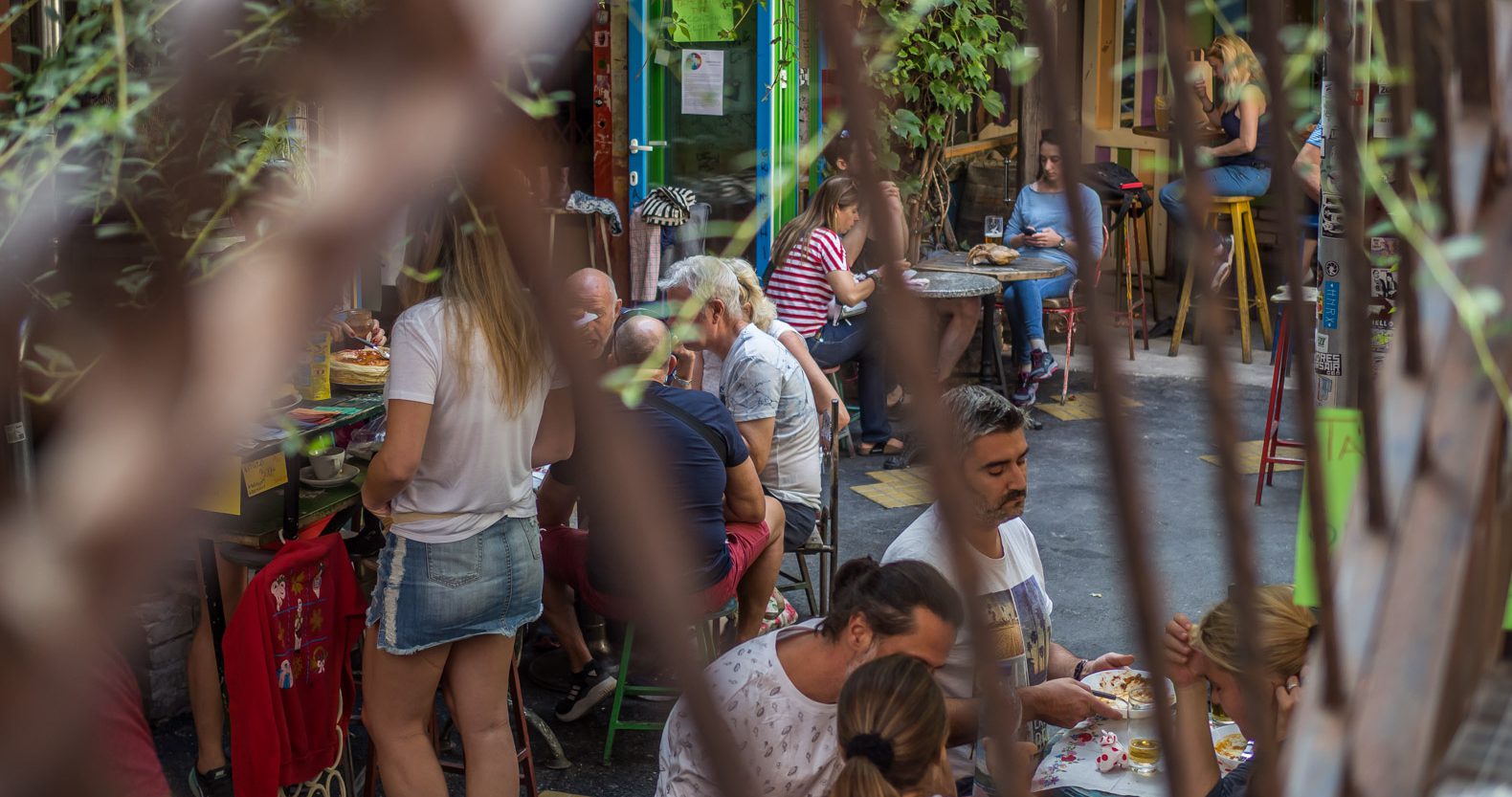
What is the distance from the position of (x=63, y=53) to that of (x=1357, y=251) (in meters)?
2.55

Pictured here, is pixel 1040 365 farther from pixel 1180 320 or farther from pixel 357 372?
pixel 357 372

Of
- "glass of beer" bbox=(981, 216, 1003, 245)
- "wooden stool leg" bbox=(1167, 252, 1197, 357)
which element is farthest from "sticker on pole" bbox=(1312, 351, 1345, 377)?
"wooden stool leg" bbox=(1167, 252, 1197, 357)

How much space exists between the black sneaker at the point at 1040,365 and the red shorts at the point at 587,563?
4492 mm

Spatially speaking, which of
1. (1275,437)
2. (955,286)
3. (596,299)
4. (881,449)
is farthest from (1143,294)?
(596,299)

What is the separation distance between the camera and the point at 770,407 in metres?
5.00

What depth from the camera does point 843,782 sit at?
96.0 inches

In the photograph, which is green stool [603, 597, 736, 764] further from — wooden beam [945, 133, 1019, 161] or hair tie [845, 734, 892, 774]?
wooden beam [945, 133, 1019, 161]

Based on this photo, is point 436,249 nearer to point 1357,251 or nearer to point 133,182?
point 133,182

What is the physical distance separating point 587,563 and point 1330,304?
2277 millimetres

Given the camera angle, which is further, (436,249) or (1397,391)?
(436,249)

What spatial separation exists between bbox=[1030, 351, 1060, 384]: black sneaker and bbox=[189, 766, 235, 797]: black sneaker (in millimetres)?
5851

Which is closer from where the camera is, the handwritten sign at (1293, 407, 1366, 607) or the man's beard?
the handwritten sign at (1293, 407, 1366, 607)

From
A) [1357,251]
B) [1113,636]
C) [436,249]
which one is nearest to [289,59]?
[1357,251]

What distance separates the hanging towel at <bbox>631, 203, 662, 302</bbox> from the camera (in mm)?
8906
